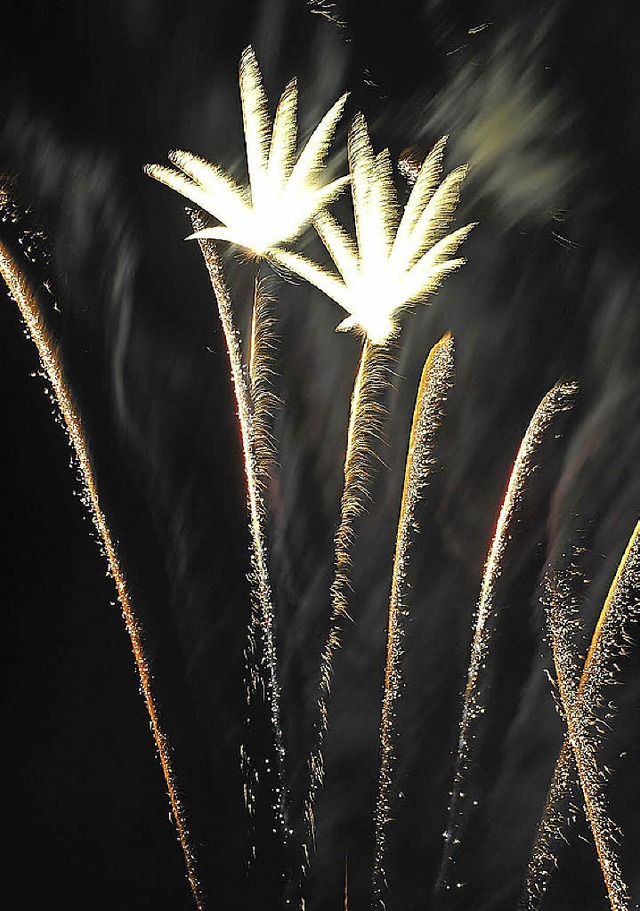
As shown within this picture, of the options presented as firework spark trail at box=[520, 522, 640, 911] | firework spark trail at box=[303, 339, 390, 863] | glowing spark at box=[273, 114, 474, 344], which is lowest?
firework spark trail at box=[520, 522, 640, 911]

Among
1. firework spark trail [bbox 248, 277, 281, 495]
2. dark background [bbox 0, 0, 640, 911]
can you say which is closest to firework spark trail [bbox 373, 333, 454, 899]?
dark background [bbox 0, 0, 640, 911]

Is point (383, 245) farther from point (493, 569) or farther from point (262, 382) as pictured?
point (493, 569)

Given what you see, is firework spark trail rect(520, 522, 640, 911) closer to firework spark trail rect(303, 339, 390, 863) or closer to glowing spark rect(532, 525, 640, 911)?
glowing spark rect(532, 525, 640, 911)

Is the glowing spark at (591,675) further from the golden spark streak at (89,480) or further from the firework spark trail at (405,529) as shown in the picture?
the golden spark streak at (89,480)

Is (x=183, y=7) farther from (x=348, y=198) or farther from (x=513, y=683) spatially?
(x=513, y=683)

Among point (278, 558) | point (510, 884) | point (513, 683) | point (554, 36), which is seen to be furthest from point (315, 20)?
point (510, 884)

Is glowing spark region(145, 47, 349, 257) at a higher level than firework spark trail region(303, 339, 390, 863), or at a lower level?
higher

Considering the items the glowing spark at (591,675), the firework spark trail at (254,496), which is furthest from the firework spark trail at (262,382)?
the glowing spark at (591,675)
